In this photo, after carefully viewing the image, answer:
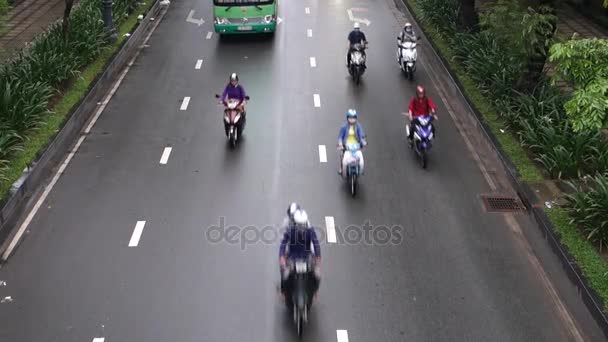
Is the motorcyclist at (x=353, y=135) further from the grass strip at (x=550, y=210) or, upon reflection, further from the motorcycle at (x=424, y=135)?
the grass strip at (x=550, y=210)

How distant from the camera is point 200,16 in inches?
1123

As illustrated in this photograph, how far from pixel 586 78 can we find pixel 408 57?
34.9ft

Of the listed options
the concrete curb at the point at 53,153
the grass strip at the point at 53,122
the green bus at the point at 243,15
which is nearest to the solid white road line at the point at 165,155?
the concrete curb at the point at 53,153

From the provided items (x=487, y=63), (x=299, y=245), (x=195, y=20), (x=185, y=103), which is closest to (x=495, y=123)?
(x=487, y=63)

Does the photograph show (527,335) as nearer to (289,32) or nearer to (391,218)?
(391,218)

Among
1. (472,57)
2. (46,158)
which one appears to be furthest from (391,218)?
(472,57)

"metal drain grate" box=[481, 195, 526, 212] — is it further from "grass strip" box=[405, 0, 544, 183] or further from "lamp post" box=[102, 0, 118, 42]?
"lamp post" box=[102, 0, 118, 42]

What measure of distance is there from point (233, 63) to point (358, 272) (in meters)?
12.4

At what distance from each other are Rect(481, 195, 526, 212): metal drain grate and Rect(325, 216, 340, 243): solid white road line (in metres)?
3.12

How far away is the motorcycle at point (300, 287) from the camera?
9.38m

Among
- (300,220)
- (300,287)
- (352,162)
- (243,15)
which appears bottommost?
(243,15)

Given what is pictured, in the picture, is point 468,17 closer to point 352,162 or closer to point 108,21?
point 352,162

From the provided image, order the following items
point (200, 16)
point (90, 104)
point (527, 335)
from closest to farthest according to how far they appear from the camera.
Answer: point (527, 335) < point (90, 104) < point (200, 16)

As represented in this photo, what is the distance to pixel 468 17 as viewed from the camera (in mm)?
23234
